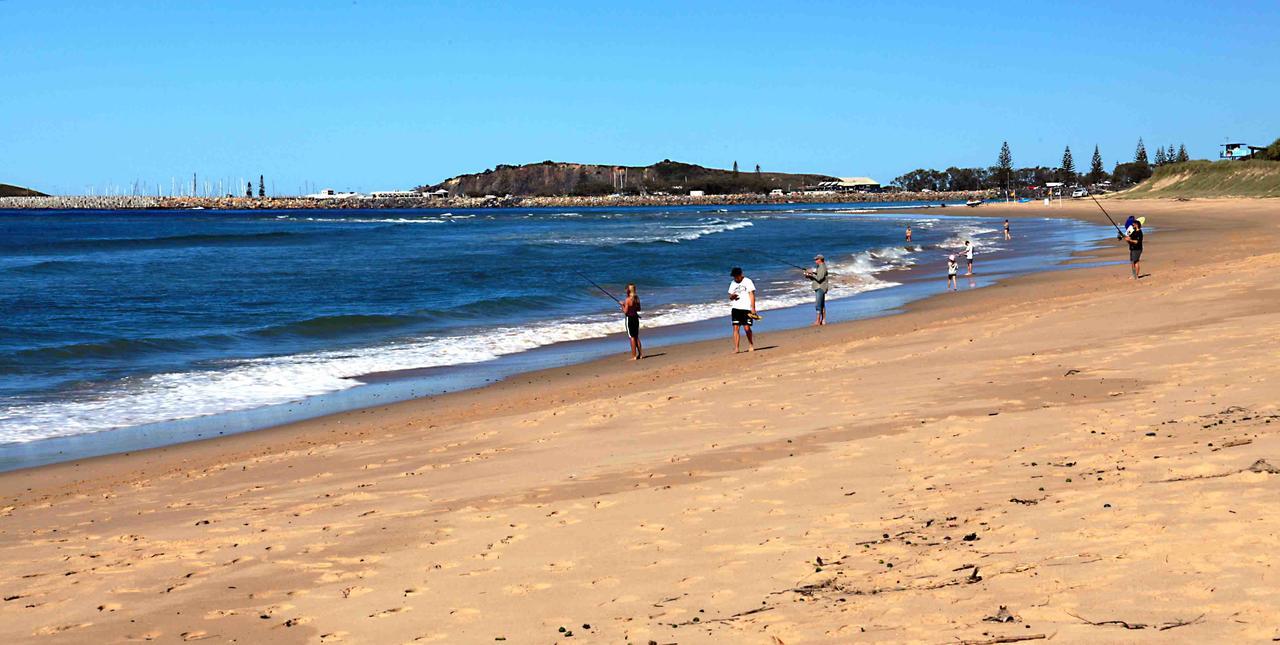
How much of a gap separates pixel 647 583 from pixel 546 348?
14.4 metres

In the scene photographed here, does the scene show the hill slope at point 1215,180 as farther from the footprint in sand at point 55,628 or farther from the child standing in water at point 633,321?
the footprint in sand at point 55,628

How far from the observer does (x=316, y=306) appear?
94.6ft

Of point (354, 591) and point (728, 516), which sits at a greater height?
point (728, 516)

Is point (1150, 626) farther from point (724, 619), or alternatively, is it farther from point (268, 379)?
point (268, 379)

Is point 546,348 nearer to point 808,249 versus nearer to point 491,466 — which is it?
point 491,466

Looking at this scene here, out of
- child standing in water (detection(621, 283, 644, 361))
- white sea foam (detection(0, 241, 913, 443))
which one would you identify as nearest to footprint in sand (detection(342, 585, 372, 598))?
white sea foam (detection(0, 241, 913, 443))

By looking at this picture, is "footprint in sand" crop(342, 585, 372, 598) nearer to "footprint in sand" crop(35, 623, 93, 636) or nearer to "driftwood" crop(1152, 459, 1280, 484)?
"footprint in sand" crop(35, 623, 93, 636)

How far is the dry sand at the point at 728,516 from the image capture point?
16.4ft

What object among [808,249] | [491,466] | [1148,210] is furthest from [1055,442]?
[1148,210]

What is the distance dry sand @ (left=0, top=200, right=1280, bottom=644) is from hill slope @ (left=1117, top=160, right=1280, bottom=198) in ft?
283

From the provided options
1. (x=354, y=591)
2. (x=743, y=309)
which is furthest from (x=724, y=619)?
(x=743, y=309)

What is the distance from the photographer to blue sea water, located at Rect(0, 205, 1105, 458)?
627 inches

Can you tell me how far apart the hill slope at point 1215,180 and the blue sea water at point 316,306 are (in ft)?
121

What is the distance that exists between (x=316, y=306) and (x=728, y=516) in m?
23.8
